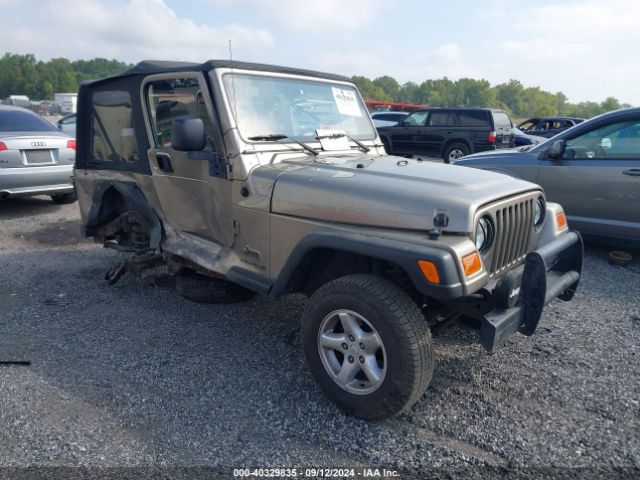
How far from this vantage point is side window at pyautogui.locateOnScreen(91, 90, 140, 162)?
164 inches

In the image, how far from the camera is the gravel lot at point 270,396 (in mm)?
2469

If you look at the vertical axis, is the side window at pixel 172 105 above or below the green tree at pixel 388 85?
below

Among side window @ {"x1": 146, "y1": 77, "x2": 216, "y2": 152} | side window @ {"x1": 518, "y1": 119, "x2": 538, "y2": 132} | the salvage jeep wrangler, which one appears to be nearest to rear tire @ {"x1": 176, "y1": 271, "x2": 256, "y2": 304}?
the salvage jeep wrangler

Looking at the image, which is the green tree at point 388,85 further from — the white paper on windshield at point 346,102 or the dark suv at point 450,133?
the white paper on windshield at point 346,102

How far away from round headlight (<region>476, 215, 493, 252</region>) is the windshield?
154cm

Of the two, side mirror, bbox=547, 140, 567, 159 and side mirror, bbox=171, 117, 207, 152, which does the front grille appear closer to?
side mirror, bbox=171, 117, 207, 152

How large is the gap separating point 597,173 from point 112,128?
5056mm

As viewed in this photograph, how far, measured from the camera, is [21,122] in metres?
7.41

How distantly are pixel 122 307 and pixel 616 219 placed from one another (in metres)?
5.17

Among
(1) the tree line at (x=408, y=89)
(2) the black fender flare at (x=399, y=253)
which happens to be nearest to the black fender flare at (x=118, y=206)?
(2) the black fender flare at (x=399, y=253)

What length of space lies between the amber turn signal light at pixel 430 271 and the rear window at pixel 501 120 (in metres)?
11.8

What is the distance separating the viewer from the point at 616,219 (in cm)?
528

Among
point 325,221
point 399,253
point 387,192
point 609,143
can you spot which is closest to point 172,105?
point 325,221

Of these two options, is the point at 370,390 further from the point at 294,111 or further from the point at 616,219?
the point at 616,219
